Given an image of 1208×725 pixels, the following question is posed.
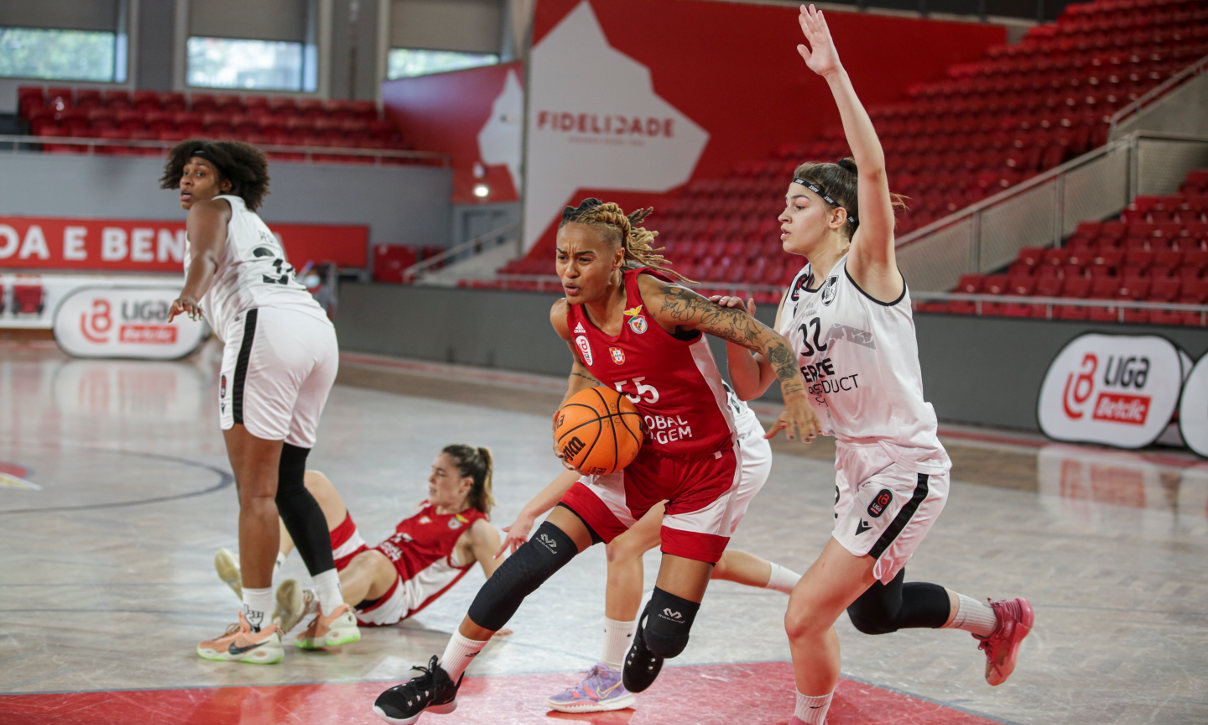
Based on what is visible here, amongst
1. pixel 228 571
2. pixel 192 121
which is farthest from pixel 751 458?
pixel 192 121

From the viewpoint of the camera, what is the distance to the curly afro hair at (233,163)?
4.81 metres

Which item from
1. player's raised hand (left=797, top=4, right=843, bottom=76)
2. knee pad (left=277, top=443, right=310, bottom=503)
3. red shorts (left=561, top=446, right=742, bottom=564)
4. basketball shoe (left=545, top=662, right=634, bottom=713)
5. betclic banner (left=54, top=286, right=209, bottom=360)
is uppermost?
player's raised hand (left=797, top=4, right=843, bottom=76)

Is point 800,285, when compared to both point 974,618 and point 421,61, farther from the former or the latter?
point 421,61

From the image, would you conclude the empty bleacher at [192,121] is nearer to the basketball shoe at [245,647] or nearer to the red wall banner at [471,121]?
the red wall banner at [471,121]

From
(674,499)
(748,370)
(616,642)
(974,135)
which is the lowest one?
(616,642)

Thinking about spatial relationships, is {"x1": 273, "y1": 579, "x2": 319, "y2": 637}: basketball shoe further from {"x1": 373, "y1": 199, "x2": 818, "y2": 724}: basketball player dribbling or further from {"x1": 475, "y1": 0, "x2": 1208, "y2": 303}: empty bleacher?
{"x1": 475, "y1": 0, "x2": 1208, "y2": 303}: empty bleacher

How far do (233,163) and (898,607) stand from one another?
300 cm

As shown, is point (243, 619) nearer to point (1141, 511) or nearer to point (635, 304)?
point (635, 304)

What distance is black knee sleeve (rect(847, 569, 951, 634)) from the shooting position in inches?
154

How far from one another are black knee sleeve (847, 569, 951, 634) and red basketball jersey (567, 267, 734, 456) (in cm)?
67

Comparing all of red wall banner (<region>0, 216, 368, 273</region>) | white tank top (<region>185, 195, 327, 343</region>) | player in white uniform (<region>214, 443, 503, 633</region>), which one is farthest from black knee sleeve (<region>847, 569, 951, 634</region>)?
red wall banner (<region>0, 216, 368, 273</region>)

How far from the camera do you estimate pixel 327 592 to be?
4.72 meters

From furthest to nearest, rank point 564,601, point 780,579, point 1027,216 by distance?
point 1027,216
point 564,601
point 780,579

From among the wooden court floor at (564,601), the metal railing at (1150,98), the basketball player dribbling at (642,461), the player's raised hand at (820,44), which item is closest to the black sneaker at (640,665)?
the basketball player dribbling at (642,461)
